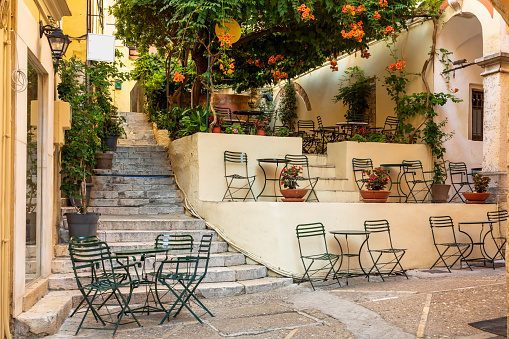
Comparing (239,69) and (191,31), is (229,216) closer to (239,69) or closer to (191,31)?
(191,31)

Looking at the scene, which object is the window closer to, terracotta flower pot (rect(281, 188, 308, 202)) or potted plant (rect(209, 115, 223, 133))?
terracotta flower pot (rect(281, 188, 308, 202))

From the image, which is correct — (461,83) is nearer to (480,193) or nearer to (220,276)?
Result: (480,193)

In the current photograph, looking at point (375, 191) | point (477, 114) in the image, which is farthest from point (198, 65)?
point (477, 114)

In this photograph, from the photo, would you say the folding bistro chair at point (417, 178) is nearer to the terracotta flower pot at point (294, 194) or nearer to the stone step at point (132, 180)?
the terracotta flower pot at point (294, 194)

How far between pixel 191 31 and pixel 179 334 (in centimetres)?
580

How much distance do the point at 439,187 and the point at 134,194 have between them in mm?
5770

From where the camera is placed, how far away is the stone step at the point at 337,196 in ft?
30.5

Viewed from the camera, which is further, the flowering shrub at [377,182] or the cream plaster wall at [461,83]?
the cream plaster wall at [461,83]

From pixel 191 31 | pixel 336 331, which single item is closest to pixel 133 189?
pixel 191 31

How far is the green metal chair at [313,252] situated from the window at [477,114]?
5.62 m

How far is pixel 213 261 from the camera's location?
23.8 ft

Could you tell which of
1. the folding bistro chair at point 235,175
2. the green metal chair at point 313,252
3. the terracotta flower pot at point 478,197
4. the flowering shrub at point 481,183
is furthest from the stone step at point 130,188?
the flowering shrub at point 481,183

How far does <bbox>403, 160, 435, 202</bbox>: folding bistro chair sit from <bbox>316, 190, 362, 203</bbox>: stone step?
4.73 feet

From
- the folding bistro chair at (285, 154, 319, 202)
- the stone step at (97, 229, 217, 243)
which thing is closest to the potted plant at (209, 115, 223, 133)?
the folding bistro chair at (285, 154, 319, 202)
